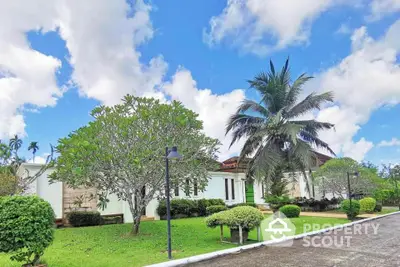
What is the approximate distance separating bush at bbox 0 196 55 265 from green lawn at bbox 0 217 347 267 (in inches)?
47.9

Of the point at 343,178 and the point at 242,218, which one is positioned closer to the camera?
the point at 242,218

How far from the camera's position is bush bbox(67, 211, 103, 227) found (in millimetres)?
14945

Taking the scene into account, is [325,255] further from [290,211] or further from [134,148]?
[290,211]

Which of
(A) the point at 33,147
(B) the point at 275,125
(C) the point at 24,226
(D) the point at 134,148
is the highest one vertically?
(B) the point at 275,125

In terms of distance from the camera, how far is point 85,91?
1502cm

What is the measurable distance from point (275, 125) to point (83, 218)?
10802 millimetres

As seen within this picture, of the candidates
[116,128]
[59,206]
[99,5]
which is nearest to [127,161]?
[116,128]

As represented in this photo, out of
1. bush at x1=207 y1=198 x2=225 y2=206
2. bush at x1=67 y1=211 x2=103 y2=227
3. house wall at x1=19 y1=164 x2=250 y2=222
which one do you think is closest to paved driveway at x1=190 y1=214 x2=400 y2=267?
house wall at x1=19 y1=164 x2=250 y2=222

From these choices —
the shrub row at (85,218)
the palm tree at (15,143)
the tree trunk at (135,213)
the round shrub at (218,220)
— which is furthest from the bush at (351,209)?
the palm tree at (15,143)

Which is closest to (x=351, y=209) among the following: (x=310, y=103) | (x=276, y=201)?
(x=276, y=201)

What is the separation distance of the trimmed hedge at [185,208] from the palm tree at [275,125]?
4.28 meters

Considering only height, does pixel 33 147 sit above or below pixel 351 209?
above

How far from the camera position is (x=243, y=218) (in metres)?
9.46

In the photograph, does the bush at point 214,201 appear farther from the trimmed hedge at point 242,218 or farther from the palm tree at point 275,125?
the trimmed hedge at point 242,218
